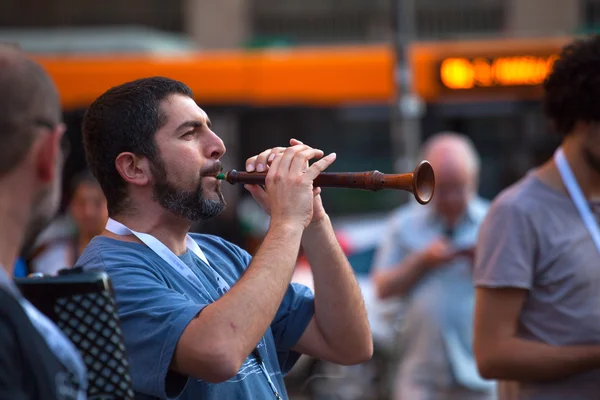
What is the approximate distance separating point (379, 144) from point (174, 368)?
878cm

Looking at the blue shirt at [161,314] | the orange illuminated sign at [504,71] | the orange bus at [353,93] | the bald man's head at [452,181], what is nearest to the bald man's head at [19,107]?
the blue shirt at [161,314]

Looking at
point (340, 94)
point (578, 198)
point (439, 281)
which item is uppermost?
point (578, 198)

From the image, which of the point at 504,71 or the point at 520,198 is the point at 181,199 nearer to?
the point at 520,198

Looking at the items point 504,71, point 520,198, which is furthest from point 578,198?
point 504,71

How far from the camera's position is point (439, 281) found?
534cm

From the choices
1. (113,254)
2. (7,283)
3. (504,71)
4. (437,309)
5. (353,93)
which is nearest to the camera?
(7,283)

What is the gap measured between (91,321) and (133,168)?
2.63 feet

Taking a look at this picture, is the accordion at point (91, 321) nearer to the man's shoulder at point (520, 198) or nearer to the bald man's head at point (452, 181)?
the man's shoulder at point (520, 198)

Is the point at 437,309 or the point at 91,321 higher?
the point at 91,321

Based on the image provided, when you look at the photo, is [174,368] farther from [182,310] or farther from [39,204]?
[39,204]

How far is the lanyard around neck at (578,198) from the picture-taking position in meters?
3.27

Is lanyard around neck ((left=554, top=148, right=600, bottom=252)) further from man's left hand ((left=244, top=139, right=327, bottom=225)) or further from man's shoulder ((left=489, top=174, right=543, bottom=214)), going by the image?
man's left hand ((left=244, top=139, right=327, bottom=225))

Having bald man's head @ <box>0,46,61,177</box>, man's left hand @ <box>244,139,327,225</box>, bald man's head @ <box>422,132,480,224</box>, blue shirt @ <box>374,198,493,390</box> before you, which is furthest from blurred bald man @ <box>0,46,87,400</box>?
bald man's head @ <box>422,132,480,224</box>

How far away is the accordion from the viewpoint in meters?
1.91
